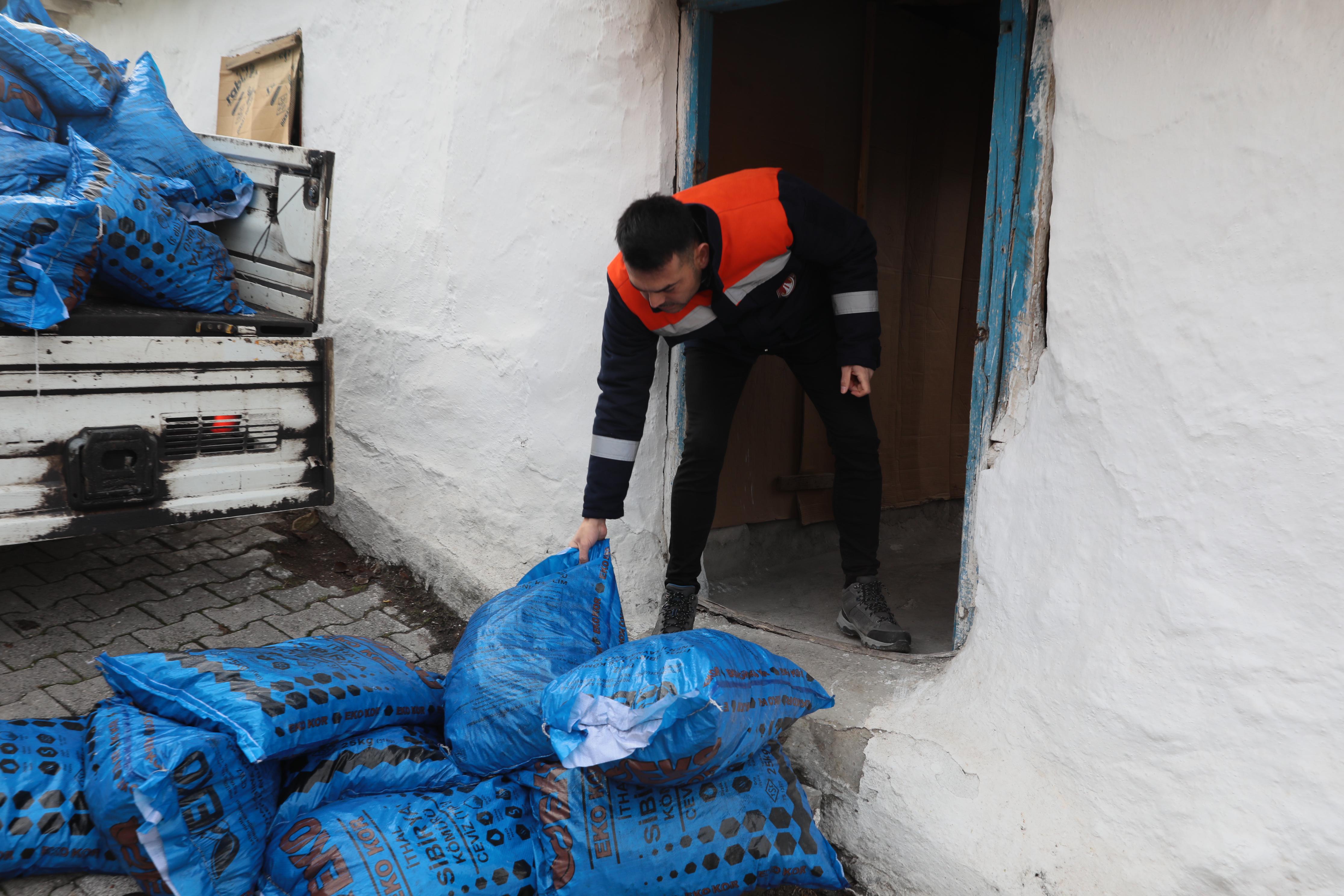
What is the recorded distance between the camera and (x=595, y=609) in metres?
2.40

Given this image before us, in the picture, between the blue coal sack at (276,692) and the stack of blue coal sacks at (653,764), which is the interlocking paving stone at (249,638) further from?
the stack of blue coal sacks at (653,764)

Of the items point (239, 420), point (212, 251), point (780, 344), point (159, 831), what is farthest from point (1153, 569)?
point (212, 251)

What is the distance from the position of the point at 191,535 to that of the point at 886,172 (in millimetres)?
A: 3467

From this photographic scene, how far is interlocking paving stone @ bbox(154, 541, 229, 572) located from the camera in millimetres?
3533

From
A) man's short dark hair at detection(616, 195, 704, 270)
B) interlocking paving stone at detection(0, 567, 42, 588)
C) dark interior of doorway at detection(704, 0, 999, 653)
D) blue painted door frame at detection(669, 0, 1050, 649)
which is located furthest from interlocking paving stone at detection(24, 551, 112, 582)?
blue painted door frame at detection(669, 0, 1050, 649)

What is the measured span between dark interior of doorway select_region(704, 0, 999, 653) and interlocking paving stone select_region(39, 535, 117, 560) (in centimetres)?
245

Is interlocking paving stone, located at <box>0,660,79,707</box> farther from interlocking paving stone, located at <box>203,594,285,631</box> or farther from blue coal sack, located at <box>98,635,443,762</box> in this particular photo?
blue coal sack, located at <box>98,635,443,762</box>

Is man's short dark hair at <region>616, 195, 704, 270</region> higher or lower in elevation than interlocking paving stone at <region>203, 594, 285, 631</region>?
higher

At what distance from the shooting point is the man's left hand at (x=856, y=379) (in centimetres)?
254

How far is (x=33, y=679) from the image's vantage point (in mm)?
2703

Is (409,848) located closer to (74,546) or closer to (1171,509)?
(1171,509)

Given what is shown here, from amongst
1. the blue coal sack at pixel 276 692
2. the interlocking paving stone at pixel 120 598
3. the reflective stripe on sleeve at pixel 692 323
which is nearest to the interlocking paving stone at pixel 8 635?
the interlocking paving stone at pixel 120 598

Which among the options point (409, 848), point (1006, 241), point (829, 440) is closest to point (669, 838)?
point (409, 848)

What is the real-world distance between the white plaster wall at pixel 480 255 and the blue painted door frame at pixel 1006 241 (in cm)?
110
